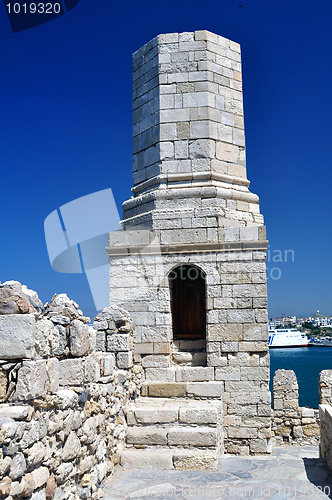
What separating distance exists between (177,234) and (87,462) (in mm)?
4158

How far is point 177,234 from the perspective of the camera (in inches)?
313

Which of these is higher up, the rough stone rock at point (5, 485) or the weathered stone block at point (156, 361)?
the weathered stone block at point (156, 361)

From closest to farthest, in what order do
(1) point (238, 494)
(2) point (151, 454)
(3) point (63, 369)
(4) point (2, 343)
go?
(4) point (2, 343), (3) point (63, 369), (1) point (238, 494), (2) point (151, 454)

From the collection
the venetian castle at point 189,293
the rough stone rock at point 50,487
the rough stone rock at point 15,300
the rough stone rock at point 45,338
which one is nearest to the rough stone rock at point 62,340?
the rough stone rock at point 45,338

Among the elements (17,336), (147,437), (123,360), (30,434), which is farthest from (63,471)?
(123,360)

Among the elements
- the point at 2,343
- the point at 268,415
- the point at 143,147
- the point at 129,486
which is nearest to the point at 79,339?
the point at 2,343

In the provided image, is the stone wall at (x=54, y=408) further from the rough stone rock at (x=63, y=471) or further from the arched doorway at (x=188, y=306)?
the arched doorway at (x=188, y=306)

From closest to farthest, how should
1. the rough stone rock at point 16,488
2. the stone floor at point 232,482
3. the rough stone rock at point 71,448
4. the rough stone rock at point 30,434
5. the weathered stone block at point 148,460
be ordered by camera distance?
the rough stone rock at point 16,488
the rough stone rock at point 30,434
the rough stone rock at point 71,448
the stone floor at point 232,482
the weathered stone block at point 148,460

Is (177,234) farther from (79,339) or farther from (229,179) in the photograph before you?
(79,339)

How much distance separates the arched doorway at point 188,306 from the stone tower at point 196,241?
0.7 inches

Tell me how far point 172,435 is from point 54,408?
2.79m

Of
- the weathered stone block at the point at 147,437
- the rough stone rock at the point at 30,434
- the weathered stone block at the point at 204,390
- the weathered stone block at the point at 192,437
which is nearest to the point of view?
the rough stone rock at the point at 30,434

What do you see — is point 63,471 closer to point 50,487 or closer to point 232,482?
point 50,487

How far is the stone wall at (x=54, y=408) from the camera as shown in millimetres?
3246
